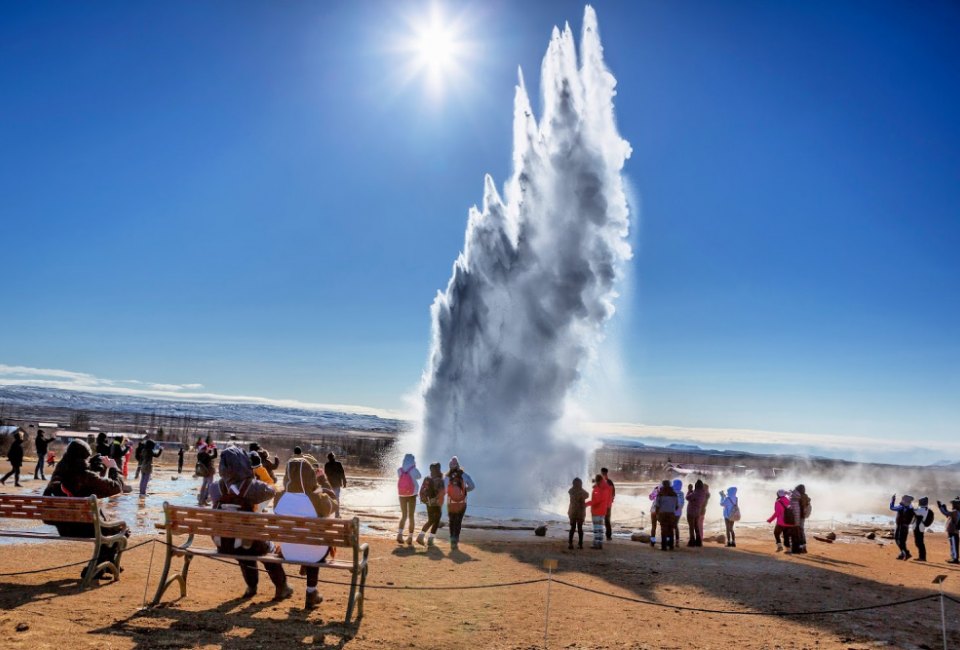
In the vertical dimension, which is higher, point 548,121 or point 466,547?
point 548,121

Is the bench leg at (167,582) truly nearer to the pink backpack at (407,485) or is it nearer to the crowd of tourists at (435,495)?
the crowd of tourists at (435,495)

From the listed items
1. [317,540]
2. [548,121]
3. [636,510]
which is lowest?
[636,510]

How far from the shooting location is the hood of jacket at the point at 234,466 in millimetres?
7492

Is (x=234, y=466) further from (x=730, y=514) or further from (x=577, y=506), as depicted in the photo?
(x=730, y=514)

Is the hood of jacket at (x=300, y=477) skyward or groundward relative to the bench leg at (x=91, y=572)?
skyward

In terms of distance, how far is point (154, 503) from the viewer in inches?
710

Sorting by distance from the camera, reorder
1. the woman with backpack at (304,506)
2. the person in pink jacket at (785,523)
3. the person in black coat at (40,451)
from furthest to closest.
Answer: the person in black coat at (40,451), the person in pink jacket at (785,523), the woman with backpack at (304,506)

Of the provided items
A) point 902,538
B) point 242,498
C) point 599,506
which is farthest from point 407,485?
point 902,538

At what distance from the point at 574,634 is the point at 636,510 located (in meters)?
21.6

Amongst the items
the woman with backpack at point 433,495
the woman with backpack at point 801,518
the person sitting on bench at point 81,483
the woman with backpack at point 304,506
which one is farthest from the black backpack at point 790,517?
the person sitting on bench at point 81,483

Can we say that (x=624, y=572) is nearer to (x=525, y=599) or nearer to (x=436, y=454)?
(x=525, y=599)

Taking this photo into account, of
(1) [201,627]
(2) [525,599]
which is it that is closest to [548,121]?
(2) [525,599]

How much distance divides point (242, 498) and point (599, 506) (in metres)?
9.50

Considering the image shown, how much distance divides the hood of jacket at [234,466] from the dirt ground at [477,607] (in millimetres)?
1443
